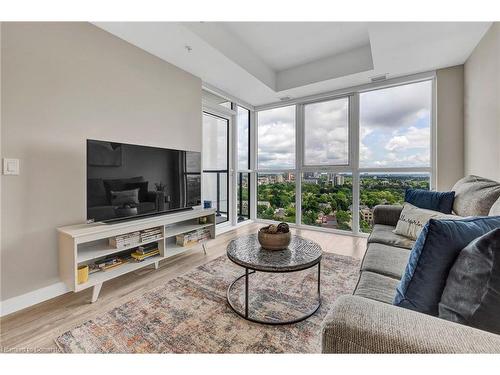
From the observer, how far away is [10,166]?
1.64 metres

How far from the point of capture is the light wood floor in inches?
54.5

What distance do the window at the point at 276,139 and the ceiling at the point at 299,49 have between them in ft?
1.92

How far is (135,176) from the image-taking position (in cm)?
221

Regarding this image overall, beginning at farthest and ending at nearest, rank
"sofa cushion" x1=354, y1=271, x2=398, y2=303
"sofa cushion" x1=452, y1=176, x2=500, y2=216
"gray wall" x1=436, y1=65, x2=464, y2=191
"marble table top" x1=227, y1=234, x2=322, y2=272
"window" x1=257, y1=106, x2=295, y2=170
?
"window" x1=257, y1=106, x2=295, y2=170 < "gray wall" x1=436, y1=65, x2=464, y2=191 < "sofa cushion" x1=452, y1=176, x2=500, y2=216 < "marble table top" x1=227, y1=234, x2=322, y2=272 < "sofa cushion" x1=354, y1=271, x2=398, y2=303

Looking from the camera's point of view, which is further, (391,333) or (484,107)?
(484,107)

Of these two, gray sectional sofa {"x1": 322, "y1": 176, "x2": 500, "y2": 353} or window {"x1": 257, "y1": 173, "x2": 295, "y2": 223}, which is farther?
window {"x1": 257, "y1": 173, "x2": 295, "y2": 223}

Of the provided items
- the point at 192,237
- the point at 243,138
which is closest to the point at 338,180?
the point at 243,138

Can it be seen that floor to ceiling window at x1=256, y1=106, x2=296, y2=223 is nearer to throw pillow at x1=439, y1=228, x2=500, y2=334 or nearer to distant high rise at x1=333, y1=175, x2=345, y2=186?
distant high rise at x1=333, y1=175, x2=345, y2=186

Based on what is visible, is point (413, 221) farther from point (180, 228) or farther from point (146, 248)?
point (146, 248)

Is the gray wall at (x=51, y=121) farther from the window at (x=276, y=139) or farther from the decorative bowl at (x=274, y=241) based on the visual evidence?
the window at (x=276, y=139)

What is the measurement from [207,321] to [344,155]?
3217 millimetres

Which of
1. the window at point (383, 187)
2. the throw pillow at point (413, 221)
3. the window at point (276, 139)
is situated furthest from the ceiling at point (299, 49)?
the throw pillow at point (413, 221)

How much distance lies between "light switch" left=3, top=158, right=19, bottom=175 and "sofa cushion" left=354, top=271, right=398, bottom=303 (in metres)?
2.44

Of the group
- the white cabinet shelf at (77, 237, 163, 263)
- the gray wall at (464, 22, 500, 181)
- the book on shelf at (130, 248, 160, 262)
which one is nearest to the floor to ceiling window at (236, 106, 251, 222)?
the book on shelf at (130, 248, 160, 262)
